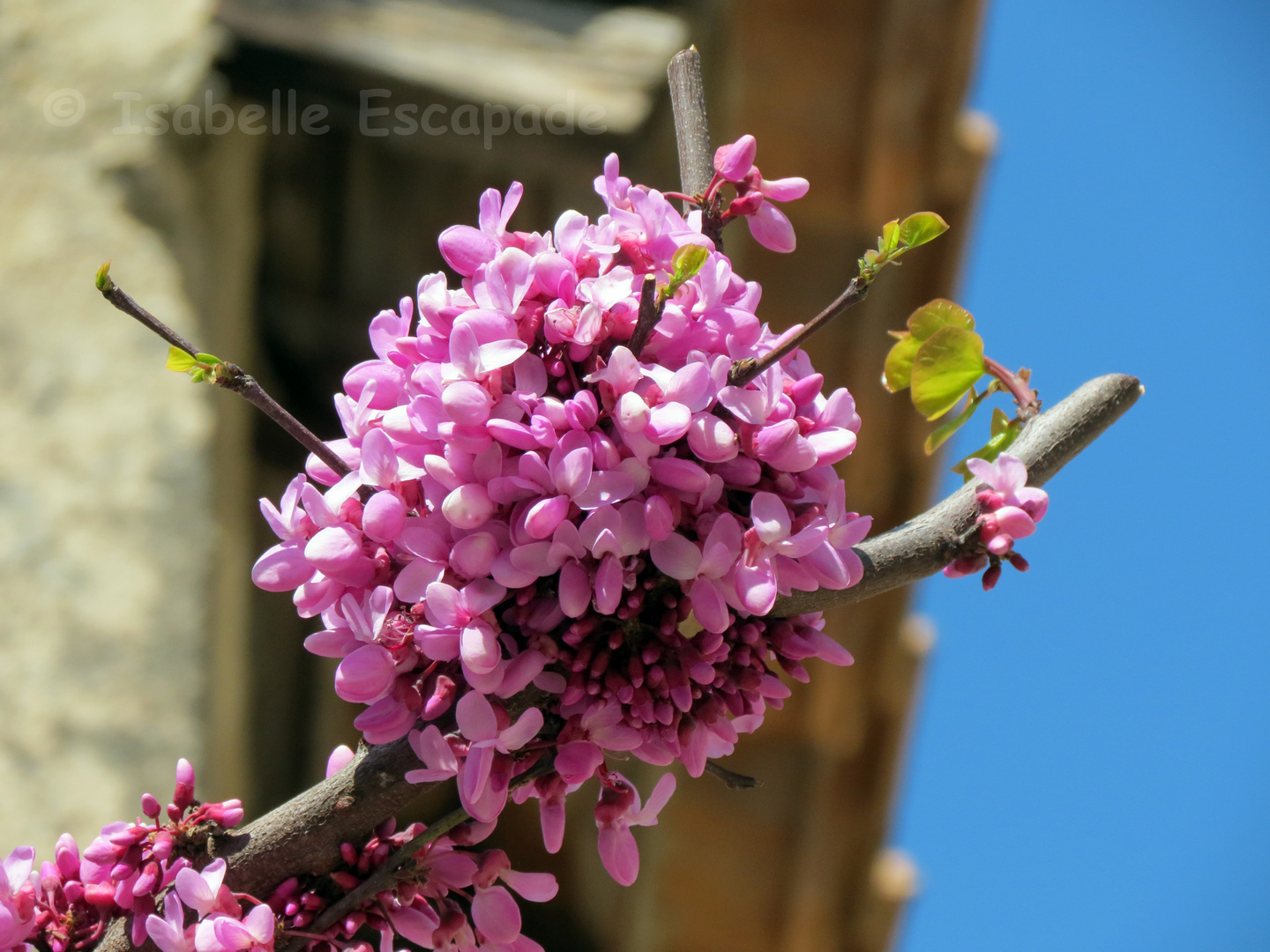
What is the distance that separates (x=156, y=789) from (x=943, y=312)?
254 cm

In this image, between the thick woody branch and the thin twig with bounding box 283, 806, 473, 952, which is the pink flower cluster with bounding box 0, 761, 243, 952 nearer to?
the thin twig with bounding box 283, 806, 473, 952

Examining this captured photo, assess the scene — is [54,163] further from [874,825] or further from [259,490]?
[874,825]

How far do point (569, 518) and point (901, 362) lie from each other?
0.39 meters

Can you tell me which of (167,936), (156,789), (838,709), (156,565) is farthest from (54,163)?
(167,936)

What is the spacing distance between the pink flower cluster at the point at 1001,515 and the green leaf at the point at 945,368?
0.15 metres

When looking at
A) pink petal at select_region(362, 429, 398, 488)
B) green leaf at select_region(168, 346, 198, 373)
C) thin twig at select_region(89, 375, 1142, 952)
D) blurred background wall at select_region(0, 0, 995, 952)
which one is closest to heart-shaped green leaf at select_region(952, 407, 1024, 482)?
thin twig at select_region(89, 375, 1142, 952)

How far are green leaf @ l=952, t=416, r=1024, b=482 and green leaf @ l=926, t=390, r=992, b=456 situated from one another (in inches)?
0.7

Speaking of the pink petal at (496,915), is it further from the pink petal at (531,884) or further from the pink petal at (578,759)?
the pink petal at (578,759)

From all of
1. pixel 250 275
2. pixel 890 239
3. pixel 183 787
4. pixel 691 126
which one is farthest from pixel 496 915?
pixel 250 275

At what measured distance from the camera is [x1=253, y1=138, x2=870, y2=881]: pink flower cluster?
2.21 ft

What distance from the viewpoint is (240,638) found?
10.1 feet

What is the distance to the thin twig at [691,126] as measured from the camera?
2.94 ft

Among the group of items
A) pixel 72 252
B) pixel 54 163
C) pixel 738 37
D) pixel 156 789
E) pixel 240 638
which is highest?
pixel 738 37

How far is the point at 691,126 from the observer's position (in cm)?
93
